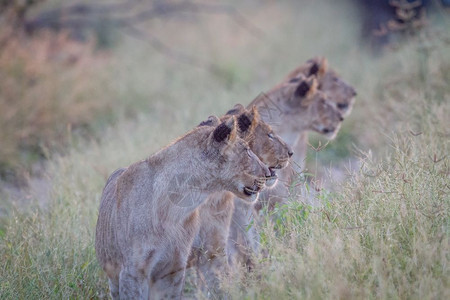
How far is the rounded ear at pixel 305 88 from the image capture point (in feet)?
22.4

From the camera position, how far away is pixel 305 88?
6855 millimetres

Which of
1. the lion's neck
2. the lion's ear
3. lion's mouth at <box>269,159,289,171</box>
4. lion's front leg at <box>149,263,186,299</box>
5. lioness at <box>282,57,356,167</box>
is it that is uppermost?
the lion's neck

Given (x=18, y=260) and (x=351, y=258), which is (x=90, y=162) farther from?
(x=351, y=258)

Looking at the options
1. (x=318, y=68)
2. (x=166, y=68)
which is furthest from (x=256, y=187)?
(x=166, y=68)

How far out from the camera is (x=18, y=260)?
4.93 meters

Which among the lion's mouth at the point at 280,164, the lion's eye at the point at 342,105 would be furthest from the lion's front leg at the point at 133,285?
the lion's eye at the point at 342,105

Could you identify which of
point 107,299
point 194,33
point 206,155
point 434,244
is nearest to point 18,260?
point 107,299

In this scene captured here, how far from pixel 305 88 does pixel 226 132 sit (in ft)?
8.34

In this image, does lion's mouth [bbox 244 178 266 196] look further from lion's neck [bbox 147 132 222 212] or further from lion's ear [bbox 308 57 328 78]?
lion's ear [bbox 308 57 328 78]

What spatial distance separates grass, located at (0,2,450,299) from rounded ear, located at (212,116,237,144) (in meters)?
A: 0.66

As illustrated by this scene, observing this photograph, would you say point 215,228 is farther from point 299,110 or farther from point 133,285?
point 299,110

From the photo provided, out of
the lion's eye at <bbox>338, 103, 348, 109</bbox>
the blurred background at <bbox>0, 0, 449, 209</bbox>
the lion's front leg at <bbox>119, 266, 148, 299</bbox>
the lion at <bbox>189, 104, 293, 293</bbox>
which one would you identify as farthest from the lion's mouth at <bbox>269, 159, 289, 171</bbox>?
the lion's eye at <bbox>338, 103, 348, 109</bbox>

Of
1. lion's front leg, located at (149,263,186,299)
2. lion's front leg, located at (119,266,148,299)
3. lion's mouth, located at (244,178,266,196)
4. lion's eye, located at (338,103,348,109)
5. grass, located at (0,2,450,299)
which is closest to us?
grass, located at (0,2,450,299)

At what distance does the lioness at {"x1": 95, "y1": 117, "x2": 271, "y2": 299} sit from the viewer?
14.7 ft
